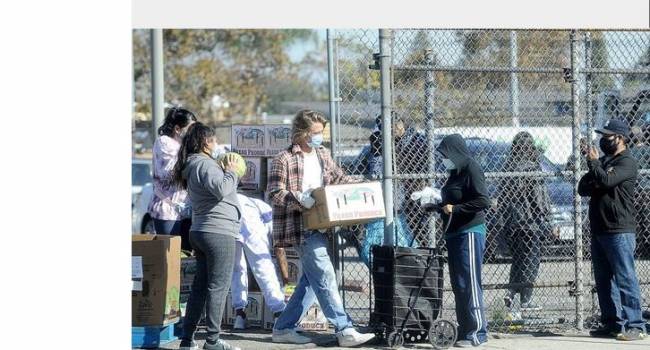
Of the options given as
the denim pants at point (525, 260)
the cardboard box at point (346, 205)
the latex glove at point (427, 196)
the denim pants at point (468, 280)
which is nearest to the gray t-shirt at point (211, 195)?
the cardboard box at point (346, 205)

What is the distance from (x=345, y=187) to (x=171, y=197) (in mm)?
1944

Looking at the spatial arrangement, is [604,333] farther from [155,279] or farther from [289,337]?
[155,279]

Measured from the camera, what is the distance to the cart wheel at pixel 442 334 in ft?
28.9

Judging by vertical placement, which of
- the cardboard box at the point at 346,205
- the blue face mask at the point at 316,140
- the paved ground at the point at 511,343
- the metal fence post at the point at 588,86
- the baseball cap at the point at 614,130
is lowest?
the paved ground at the point at 511,343

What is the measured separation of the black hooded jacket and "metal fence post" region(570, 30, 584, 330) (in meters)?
1.07

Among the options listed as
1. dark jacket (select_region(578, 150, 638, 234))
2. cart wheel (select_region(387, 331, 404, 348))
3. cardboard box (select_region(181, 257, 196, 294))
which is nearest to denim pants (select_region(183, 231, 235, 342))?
cardboard box (select_region(181, 257, 196, 294))

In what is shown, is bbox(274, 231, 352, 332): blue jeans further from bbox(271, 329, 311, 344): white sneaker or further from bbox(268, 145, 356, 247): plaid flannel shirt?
bbox(271, 329, 311, 344): white sneaker

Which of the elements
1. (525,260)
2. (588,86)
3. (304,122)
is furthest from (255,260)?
(588,86)

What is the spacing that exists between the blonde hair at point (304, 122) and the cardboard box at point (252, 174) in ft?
3.80

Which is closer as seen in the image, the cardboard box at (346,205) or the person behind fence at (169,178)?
the cardboard box at (346,205)

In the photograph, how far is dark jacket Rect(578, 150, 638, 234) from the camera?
29.8ft

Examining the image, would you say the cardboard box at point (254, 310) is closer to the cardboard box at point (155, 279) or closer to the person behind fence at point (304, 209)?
the person behind fence at point (304, 209)
